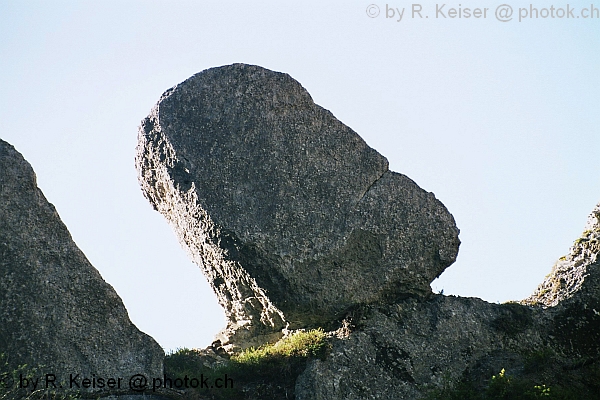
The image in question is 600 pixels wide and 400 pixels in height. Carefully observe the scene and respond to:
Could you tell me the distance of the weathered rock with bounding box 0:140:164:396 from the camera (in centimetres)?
1338

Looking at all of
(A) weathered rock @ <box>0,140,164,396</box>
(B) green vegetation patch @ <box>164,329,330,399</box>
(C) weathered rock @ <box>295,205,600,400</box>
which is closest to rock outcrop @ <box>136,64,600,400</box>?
(C) weathered rock @ <box>295,205,600,400</box>

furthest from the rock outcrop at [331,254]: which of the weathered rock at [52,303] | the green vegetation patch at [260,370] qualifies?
the weathered rock at [52,303]

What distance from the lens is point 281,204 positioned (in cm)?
1513

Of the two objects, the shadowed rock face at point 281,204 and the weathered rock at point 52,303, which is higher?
the shadowed rock face at point 281,204

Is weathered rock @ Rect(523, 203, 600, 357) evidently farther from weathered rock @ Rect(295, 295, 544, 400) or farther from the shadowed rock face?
the shadowed rock face

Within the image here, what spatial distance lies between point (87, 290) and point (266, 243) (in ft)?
10.2

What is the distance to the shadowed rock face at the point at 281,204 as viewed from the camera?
588 inches

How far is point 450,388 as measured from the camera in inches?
573

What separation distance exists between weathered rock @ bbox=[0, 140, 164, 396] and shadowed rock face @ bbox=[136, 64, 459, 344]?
7.20 feet

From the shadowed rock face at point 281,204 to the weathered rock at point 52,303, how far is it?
2195mm

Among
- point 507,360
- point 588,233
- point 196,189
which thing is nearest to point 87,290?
point 196,189

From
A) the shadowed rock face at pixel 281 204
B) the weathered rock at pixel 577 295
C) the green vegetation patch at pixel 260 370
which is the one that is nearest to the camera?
the green vegetation patch at pixel 260 370

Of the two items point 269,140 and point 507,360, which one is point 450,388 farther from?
point 269,140

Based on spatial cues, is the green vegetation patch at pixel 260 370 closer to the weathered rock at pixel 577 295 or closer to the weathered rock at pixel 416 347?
the weathered rock at pixel 416 347
